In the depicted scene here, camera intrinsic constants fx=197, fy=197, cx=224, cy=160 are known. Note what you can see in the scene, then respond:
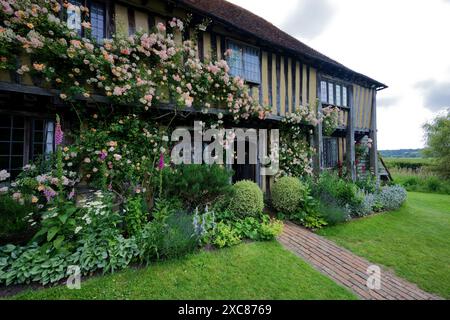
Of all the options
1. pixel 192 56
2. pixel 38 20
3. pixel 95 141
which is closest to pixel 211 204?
pixel 95 141

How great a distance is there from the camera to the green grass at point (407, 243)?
346 centimetres

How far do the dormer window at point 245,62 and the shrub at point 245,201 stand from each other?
3.31 metres

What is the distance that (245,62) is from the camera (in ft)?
20.1

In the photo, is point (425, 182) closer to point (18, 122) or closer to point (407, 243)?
point (407, 243)

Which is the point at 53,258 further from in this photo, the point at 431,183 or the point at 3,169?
the point at 431,183

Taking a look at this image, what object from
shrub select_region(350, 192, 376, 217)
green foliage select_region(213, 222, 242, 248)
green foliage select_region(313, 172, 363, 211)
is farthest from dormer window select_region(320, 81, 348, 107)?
green foliage select_region(213, 222, 242, 248)

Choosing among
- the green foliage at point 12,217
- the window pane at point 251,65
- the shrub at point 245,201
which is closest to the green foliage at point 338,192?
the shrub at point 245,201

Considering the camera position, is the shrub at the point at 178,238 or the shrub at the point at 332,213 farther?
the shrub at the point at 332,213

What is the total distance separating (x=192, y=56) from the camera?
4.83m

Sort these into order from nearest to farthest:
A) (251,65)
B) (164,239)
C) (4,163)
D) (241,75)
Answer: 1. (164,239)
2. (4,163)
3. (241,75)
4. (251,65)

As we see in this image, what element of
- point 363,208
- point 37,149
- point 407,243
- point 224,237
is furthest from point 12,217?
point 363,208

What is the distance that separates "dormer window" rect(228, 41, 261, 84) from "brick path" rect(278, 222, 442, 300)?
459 cm

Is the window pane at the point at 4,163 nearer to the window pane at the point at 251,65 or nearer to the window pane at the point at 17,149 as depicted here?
the window pane at the point at 17,149

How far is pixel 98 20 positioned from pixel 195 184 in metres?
4.21
